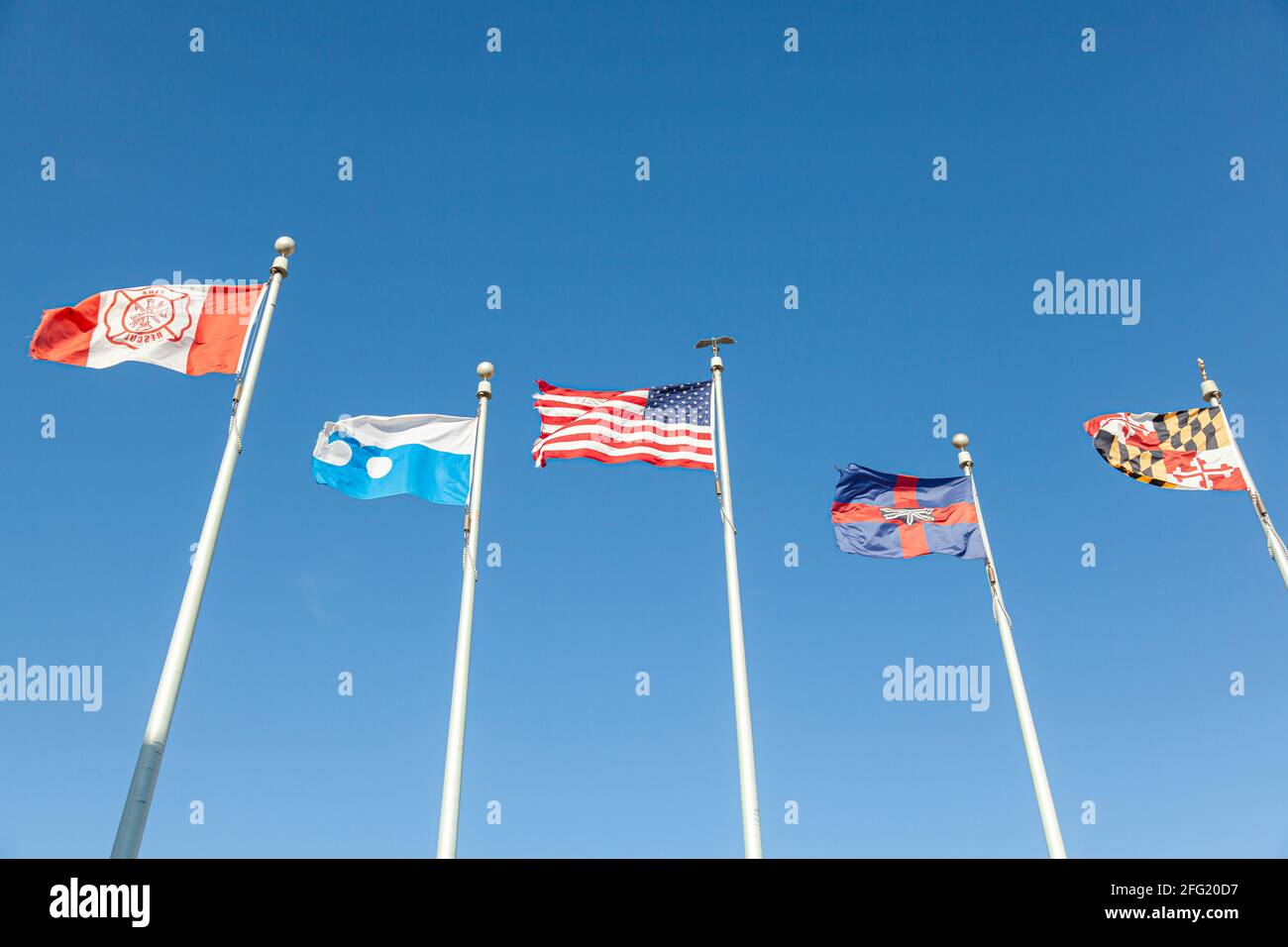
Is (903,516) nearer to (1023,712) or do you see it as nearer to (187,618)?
(1023,712)

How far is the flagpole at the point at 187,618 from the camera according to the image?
11.1 meters

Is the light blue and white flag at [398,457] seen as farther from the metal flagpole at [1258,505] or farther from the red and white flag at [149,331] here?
the metal flagpole at [1258,505]

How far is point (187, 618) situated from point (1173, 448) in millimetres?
20209

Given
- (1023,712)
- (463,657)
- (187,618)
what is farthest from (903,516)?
(187,618)

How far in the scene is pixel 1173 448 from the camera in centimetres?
2109

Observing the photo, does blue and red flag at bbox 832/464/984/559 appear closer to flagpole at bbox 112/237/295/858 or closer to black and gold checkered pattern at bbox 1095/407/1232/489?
black and gold checkered pattern at bbox 1095/407/1232/489

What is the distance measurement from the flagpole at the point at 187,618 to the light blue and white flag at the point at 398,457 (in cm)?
287

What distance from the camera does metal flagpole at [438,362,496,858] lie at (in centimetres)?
1450

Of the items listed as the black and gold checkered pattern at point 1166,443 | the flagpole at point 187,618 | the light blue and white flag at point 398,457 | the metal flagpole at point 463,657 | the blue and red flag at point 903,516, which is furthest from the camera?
the black and gold checkered pattern at point 1166,443

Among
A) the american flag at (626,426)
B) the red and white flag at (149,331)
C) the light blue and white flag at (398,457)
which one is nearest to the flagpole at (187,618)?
the red and white flag at (149,331)

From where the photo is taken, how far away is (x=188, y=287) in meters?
16.2

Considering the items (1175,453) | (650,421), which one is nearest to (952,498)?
(1175,453)
